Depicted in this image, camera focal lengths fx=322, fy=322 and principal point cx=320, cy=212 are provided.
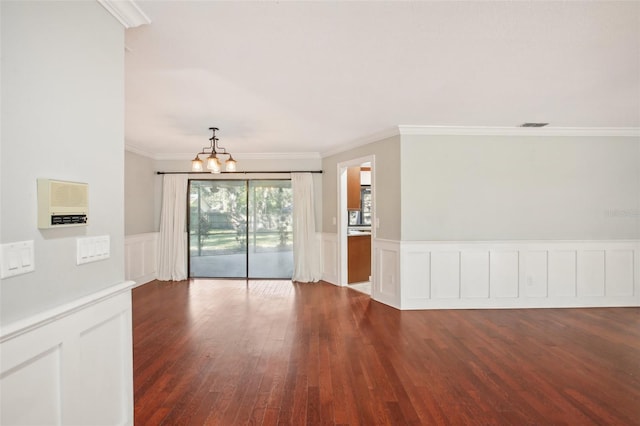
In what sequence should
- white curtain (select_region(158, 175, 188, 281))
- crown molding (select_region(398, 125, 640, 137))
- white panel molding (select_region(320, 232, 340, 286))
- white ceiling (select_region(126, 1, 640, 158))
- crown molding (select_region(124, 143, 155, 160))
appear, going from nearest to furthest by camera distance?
white ceiling (select_region(126, 1, 640, 158))
crown molding (select_region(398, 125, 640, 137))
crown molding (select_region(124, 143, 155, 160))
white panel molding (select_region(320, 232, 340, 286))
white curtain (select_region(158, 175, 188, 281))

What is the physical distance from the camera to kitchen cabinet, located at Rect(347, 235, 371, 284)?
19.5 ft

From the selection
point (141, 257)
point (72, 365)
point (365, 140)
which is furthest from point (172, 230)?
point (72, 365)

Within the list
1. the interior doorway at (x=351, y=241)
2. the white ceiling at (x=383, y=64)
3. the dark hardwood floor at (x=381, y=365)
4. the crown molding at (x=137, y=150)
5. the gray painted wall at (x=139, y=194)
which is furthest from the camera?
the interior doorway at (x=351, y=241)

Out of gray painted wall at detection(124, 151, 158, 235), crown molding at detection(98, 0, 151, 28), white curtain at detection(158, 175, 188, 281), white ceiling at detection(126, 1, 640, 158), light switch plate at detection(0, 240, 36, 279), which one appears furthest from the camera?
white curtain at detection(158, 175, 188, 281)

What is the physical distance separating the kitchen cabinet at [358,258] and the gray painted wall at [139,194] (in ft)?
12.8

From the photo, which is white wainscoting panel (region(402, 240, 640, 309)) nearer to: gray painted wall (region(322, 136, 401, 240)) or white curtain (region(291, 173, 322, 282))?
gray painted wall (region(322, 136, 401, 240))

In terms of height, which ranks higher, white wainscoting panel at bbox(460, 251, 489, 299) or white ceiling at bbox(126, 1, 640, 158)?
white ceiling at bbox(126, 1, 640, 158)

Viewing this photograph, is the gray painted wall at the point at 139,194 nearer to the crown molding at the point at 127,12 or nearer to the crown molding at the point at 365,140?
the crown molding at the point at 365,140

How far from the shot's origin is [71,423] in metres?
1.40

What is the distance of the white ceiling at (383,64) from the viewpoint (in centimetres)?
190

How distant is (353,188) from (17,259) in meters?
5.22

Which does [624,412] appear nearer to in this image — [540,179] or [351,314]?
[351,314]

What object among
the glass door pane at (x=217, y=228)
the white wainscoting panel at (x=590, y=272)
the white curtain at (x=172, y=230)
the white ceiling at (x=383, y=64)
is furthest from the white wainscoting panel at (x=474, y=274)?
the white curtain at (x=172, y=230)

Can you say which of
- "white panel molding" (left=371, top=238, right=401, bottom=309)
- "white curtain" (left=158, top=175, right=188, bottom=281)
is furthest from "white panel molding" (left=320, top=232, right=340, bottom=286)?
"white curtain" (left=158, top=175, right=188, bottom=281)
